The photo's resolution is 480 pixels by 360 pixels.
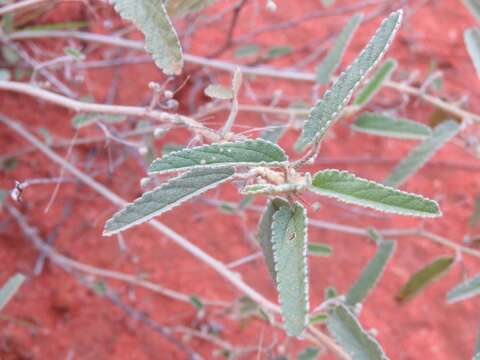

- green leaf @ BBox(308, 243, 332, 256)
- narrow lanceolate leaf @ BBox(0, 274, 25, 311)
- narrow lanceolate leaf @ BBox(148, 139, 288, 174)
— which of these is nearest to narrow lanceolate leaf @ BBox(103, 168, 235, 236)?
narrow lanceolate leaf @ BBox(148, 139, 288, 174)

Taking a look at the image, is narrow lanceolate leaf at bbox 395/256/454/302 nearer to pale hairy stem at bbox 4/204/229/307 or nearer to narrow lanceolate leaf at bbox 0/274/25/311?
pale hairy stem at bbox 4/204/229/307

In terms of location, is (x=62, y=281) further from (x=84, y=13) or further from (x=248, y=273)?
(x=84, y=13)

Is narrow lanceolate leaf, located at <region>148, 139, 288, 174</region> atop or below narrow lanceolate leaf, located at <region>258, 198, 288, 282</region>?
atop

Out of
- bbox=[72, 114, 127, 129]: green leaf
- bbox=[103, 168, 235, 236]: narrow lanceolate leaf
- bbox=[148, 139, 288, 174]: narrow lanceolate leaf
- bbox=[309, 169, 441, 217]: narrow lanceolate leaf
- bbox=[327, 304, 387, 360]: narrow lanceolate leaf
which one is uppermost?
bbox=[148, 139, 288, 174]: narrow lanceolate leaf

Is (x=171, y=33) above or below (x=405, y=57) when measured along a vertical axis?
above

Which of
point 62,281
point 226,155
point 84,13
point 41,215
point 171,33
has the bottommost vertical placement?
point 62,281

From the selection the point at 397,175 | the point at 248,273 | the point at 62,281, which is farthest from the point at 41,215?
the point at 397,175
